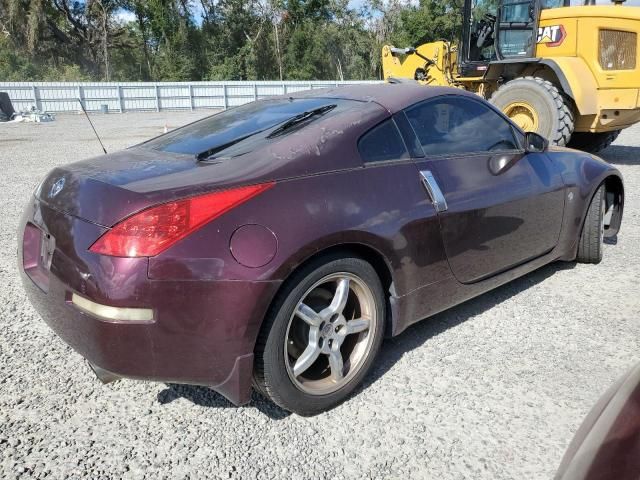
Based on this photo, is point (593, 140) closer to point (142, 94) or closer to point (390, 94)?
point (390, 94)

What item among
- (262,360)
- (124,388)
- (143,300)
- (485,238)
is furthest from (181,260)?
(485,238)

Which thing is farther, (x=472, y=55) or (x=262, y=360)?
(x=472, y=55)

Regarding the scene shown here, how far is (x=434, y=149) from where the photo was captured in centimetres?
297

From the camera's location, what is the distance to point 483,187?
309 cm

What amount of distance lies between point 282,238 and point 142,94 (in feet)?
95.1

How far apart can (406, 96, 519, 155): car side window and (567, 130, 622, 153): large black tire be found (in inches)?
301

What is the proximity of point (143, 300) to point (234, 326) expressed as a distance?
1.17ft

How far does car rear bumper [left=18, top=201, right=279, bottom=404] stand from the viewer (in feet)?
6.49

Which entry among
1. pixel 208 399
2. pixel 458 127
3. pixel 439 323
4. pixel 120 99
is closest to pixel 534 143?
pixel 458 127

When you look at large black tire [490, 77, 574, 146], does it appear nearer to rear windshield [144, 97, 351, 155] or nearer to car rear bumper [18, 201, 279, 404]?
rear windshield [144, 97, 351, 155]

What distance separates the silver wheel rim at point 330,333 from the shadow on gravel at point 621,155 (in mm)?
8594

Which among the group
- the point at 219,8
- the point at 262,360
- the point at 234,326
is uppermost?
the point at 219,8

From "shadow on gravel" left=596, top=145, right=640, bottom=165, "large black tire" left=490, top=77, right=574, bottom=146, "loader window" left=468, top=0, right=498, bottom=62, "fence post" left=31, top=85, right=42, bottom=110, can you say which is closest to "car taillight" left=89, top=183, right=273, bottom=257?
"large black tire" left=490, top=77, right=574, bottom=146

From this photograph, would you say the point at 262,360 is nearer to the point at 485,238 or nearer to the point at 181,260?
the point at 181,260
